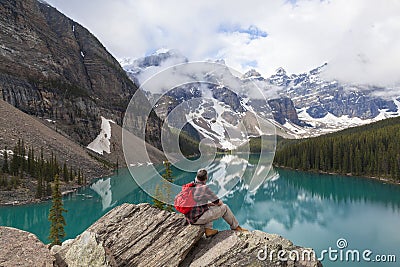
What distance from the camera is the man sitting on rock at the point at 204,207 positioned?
6098mm

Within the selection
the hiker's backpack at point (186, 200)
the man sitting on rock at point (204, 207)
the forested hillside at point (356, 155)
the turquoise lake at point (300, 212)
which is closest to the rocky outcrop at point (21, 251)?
the hiker's backpack at point (186, 200)

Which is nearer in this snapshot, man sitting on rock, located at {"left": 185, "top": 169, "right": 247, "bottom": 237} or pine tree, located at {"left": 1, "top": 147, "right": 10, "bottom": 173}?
man sitting on rock, located at {"left": 185, "top": 169, "right": 247, "bottom": 237}

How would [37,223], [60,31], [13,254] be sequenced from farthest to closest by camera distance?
[60,31] < [37,223] < [13,254]

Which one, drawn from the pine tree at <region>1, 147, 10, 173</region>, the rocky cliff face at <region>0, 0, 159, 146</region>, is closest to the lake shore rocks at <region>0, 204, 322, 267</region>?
the pine tree at <region>1, 147, 10, 173</region>

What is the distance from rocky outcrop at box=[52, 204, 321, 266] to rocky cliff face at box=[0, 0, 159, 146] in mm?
57794

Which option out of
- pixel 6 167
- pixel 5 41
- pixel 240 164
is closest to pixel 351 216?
pixel 240 164

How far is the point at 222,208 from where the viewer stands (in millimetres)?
6246

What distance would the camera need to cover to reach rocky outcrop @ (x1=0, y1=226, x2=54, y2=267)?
5.25 metres

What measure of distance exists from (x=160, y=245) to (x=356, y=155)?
7033cm

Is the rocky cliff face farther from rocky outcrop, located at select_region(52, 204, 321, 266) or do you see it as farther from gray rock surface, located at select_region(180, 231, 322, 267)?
gray rock surface, located at select_region(180, 231, 322, 267)

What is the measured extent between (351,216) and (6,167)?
44970 mm

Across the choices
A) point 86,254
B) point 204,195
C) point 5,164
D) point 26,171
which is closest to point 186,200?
point 204,195

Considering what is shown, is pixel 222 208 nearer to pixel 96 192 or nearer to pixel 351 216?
pixel 351 216

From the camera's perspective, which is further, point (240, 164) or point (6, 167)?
point (6, 167)
